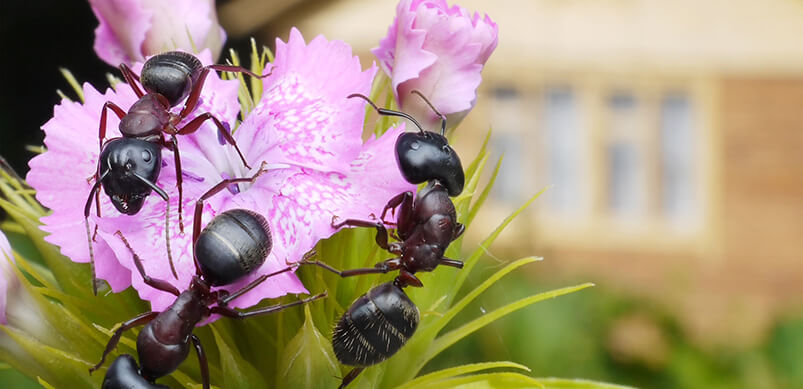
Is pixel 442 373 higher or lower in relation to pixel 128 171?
lower

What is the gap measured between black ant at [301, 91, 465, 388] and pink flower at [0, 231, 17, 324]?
0.28 metres

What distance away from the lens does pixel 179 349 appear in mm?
622

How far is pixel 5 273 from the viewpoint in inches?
28.9

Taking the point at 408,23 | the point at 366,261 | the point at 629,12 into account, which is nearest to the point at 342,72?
the point at 408,23

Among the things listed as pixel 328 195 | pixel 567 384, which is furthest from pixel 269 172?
pixel 567 384

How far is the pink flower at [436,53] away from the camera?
0.76m

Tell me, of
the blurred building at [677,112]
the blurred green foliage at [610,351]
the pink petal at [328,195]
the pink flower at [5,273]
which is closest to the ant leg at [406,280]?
the pink petal at [328,195]

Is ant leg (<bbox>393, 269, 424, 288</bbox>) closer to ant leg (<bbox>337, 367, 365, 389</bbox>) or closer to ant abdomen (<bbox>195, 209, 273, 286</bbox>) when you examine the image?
ant leg (<bbox>337, 367, 365, 389</bbox>)

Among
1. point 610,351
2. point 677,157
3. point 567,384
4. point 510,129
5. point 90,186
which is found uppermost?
point 90,186

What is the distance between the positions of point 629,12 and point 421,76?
756cm

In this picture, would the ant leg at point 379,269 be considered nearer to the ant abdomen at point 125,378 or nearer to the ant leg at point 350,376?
the ant leg at point 350,376

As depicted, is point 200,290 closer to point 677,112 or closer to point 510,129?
point 510,129

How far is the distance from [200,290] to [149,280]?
4 cm

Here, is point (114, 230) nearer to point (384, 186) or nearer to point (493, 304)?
point (384, 186)
